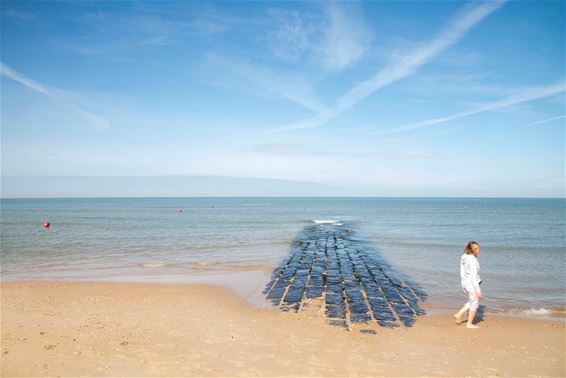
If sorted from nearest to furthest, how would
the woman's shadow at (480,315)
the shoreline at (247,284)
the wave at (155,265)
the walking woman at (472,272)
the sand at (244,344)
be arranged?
the sand at (244,344), the walking woman at (472,272), the woman's shadow at (480,315), the shoreline at (247,284), the wave at (155,265)

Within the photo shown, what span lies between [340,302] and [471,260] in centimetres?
423

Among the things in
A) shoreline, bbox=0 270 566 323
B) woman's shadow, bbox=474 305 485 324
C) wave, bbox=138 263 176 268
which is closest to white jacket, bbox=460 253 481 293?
woman's shadow, bbox=474 305 485 324

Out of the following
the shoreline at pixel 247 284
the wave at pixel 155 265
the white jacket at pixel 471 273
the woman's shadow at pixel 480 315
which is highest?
the white jacket at pixel 471 273

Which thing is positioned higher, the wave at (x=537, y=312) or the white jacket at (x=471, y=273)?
the white jacket at (x=471, y=273)

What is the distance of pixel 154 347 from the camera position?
746 centimetres

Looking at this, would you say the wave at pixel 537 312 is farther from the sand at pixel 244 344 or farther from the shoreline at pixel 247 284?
the sand at pixel 244 344

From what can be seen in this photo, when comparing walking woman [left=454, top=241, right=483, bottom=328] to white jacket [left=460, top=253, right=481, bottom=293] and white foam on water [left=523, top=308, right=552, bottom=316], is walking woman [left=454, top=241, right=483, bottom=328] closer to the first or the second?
white jacket [left=460, top=253, right=481, bottom=293]

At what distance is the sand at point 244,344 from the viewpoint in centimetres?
657

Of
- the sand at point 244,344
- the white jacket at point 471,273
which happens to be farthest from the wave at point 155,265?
the white jacket at point 471,273

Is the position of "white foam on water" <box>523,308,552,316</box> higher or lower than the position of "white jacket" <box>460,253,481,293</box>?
lower

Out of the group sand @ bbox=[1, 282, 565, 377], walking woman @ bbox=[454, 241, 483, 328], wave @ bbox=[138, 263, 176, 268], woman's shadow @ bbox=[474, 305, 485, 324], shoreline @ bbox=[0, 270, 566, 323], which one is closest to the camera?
sand @ bbox=[1, 282, 565, 377]

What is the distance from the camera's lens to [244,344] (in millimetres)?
7781

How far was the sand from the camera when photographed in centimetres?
657

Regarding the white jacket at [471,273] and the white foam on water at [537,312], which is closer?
the white jacket at [471,273]
